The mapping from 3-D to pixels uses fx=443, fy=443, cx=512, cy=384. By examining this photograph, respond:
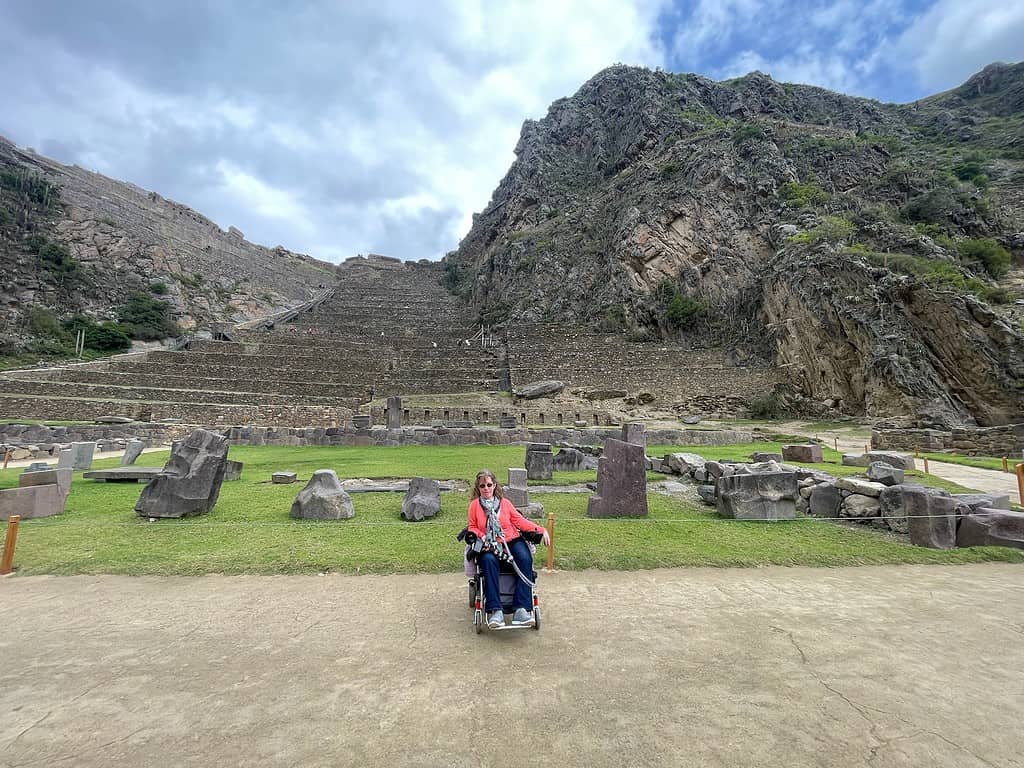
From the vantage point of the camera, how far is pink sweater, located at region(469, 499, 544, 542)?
3859 millimetres

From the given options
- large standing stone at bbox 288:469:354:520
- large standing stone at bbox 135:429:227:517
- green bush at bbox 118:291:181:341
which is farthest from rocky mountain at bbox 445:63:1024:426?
green bush at bbox 118:291:181:341

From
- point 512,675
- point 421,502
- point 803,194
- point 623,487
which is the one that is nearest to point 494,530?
point 512,675

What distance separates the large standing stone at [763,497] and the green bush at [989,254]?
105ft

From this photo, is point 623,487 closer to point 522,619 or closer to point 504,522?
point 504,522

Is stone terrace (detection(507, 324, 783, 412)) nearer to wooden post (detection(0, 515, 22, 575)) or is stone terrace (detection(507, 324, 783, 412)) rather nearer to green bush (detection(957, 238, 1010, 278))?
green bush (detection(957, 238, 1010, 278))

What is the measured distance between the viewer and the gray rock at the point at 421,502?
6.90 metres

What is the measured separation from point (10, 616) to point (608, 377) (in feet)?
100

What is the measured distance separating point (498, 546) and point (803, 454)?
13.1 metres

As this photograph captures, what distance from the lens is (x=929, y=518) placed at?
5.76 meters

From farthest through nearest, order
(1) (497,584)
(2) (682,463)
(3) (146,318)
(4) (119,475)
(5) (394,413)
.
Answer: (3) (146,318)
(5) (394,413)
(2) (682,463)
(4) (119,475)
(1) (497,584)

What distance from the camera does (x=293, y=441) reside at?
1966 cm

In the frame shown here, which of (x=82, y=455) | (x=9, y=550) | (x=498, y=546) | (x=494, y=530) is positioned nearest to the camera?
(x=498, y=546)

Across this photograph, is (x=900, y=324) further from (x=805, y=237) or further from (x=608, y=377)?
(x=608, y=377)

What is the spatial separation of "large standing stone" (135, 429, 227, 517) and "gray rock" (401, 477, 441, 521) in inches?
127
